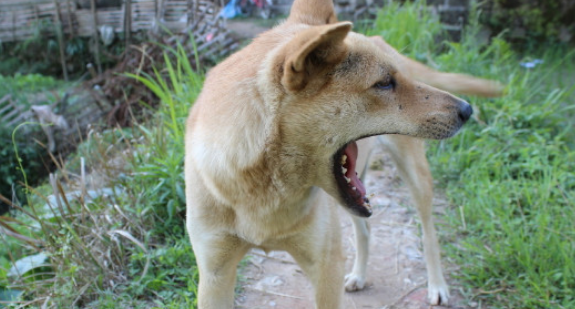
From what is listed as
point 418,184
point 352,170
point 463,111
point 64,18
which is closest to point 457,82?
point 418,184

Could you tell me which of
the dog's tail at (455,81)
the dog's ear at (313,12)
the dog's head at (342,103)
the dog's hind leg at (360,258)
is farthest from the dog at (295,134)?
the dog's hind leg at (360,258)

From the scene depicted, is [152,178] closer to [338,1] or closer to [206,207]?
[206,207]

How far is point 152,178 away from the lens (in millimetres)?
3932

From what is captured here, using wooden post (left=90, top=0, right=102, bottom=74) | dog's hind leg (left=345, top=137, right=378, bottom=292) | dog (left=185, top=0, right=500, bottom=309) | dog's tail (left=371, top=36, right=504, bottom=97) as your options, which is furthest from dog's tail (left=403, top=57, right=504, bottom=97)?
wooden post (left=90, top=0, right=102, bottom=74)

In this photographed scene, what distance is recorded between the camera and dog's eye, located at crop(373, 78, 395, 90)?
2.12 meters

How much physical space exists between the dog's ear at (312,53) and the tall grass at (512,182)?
6.83ft

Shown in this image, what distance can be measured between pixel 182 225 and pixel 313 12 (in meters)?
1.98

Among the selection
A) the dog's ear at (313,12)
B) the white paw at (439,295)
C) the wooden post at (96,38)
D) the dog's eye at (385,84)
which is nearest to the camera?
the dog's eye at (385,84)

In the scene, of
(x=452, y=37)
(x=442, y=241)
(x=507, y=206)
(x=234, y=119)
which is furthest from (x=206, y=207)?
(x=452, y=37)

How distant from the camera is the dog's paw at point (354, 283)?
11.7ft

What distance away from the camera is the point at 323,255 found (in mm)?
2439

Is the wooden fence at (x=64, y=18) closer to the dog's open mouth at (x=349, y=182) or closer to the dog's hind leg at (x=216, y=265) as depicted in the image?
the dog's hind leg at (x=216, y=265)

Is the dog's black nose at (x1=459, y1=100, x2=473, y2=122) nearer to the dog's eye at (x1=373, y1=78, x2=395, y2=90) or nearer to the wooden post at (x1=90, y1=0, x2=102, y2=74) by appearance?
the dog's eye at (x1=373, y1=78, x2=395, y2=90)

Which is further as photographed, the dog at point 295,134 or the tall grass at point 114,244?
the tall grass at point 114,244
